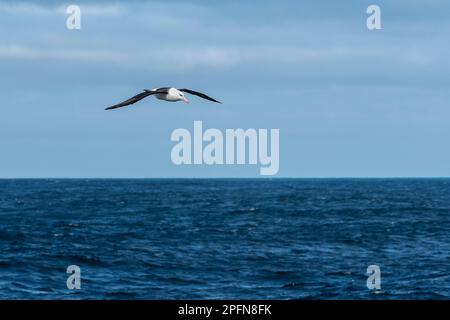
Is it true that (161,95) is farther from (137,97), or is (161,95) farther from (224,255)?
(224,255)

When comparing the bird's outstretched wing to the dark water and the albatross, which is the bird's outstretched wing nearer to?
the albatross

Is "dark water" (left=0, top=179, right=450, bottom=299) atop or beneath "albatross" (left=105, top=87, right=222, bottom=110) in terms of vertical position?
beneath

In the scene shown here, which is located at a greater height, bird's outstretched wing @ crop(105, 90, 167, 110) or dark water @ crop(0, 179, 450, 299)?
bird's outstretched wing @ crop(105, 90, 167, 110)

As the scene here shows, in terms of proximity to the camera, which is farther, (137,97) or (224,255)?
(224,255)

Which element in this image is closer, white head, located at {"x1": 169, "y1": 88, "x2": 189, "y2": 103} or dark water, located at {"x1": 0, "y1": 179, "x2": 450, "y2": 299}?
white head, located at {"x1": 169, "y1": 88, "x2": 189, "y2": 103}

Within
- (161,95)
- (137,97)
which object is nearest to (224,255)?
(137,97)

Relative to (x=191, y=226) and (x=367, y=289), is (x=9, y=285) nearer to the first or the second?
(x=367, y=289)

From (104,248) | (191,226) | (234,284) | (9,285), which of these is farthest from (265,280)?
(191,226)

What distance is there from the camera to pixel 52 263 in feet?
155

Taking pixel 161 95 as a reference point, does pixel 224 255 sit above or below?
below

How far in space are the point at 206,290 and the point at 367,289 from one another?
7.40m

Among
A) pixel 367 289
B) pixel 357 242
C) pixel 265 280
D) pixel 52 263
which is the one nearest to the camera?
pixel 367 289

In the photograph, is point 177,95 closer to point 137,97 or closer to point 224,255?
point 137,97

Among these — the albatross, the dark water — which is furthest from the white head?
the dark water
